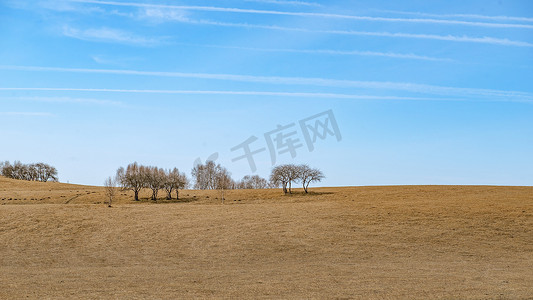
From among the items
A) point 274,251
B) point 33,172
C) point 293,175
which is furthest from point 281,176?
point 33,172

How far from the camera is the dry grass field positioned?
16859mm

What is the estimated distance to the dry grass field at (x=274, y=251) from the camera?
1686cm

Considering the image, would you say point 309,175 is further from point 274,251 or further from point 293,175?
point 274,251

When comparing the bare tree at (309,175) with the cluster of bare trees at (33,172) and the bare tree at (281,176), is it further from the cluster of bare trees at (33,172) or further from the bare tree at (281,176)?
the cluster of bare trees at (33,172)

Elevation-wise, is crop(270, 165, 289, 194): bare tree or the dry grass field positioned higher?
crop(270, 165, 289, 194): bare tree

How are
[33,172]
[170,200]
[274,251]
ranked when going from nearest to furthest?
[274,251], [170,200], [33,172]

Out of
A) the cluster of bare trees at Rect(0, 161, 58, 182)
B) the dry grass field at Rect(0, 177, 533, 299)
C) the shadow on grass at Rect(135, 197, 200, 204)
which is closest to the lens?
the dry grass field at Rect(0, 177, 533, 299)

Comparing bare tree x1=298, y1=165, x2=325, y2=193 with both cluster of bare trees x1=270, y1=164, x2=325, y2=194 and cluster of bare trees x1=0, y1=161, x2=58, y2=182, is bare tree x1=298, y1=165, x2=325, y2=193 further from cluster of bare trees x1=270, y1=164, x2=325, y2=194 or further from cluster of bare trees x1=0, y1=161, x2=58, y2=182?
cluster of bare trees x1=0, y1=161, x2=58, y2=182

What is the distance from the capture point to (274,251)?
29281 mm

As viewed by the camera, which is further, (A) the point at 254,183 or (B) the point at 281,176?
(A) the point at 254,183

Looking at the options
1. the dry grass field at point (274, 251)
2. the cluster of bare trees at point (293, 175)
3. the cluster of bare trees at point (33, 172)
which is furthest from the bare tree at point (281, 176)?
the cluster of bare trees at point (33, 172)

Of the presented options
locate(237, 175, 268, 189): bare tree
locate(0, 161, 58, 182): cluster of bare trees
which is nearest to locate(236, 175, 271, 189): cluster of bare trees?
locate(237, 175, 268, 189): bare tree

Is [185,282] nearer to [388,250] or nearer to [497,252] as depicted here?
[388,250]

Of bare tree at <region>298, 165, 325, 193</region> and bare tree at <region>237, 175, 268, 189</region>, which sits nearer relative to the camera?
bare tree at <region>298, 165, 325, 193</region>
